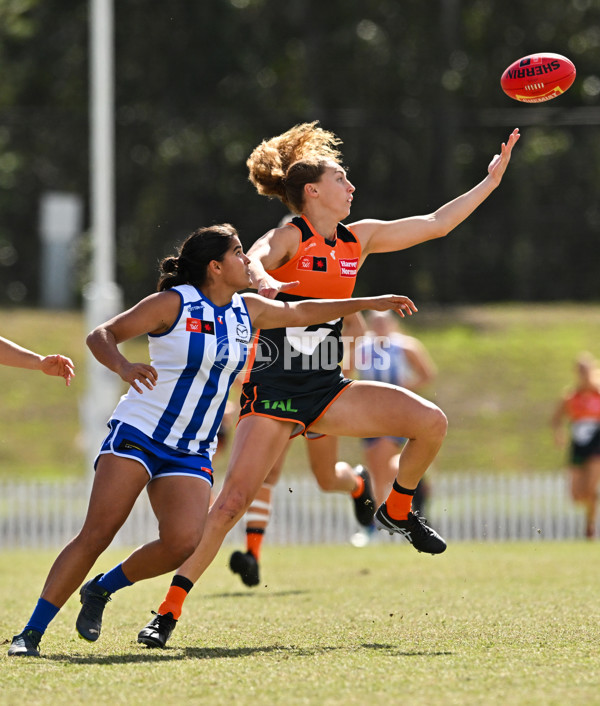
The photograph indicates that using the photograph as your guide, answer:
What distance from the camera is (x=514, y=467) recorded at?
2189 centimetres

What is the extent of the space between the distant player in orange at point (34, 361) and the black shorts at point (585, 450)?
943 centimetres

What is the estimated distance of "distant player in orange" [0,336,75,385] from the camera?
543cm

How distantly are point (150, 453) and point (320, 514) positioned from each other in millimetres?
9537

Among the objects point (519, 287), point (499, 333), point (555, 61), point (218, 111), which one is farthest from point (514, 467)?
point (555, 61)

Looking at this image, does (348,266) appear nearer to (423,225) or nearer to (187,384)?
(423,225)

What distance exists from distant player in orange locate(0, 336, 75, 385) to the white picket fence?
30.4 feet

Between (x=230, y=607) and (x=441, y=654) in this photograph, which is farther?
(x=230, y=607)

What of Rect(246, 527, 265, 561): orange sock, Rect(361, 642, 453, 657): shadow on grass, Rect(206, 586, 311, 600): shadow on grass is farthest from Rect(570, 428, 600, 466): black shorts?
Rect(361, 642, 453, 657): shadow on grass

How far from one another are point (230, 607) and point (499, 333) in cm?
2050

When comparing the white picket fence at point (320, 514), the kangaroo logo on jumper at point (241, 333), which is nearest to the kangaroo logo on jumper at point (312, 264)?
the kangaroo logo on jumper at point (241, 333)

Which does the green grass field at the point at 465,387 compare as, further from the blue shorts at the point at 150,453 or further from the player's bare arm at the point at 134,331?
the player's bare arm at the point at 134,331

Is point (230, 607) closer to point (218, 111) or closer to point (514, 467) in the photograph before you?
point (514, 467)

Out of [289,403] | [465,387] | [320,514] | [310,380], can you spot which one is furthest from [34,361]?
[465,387]

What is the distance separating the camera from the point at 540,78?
22.0 feet
